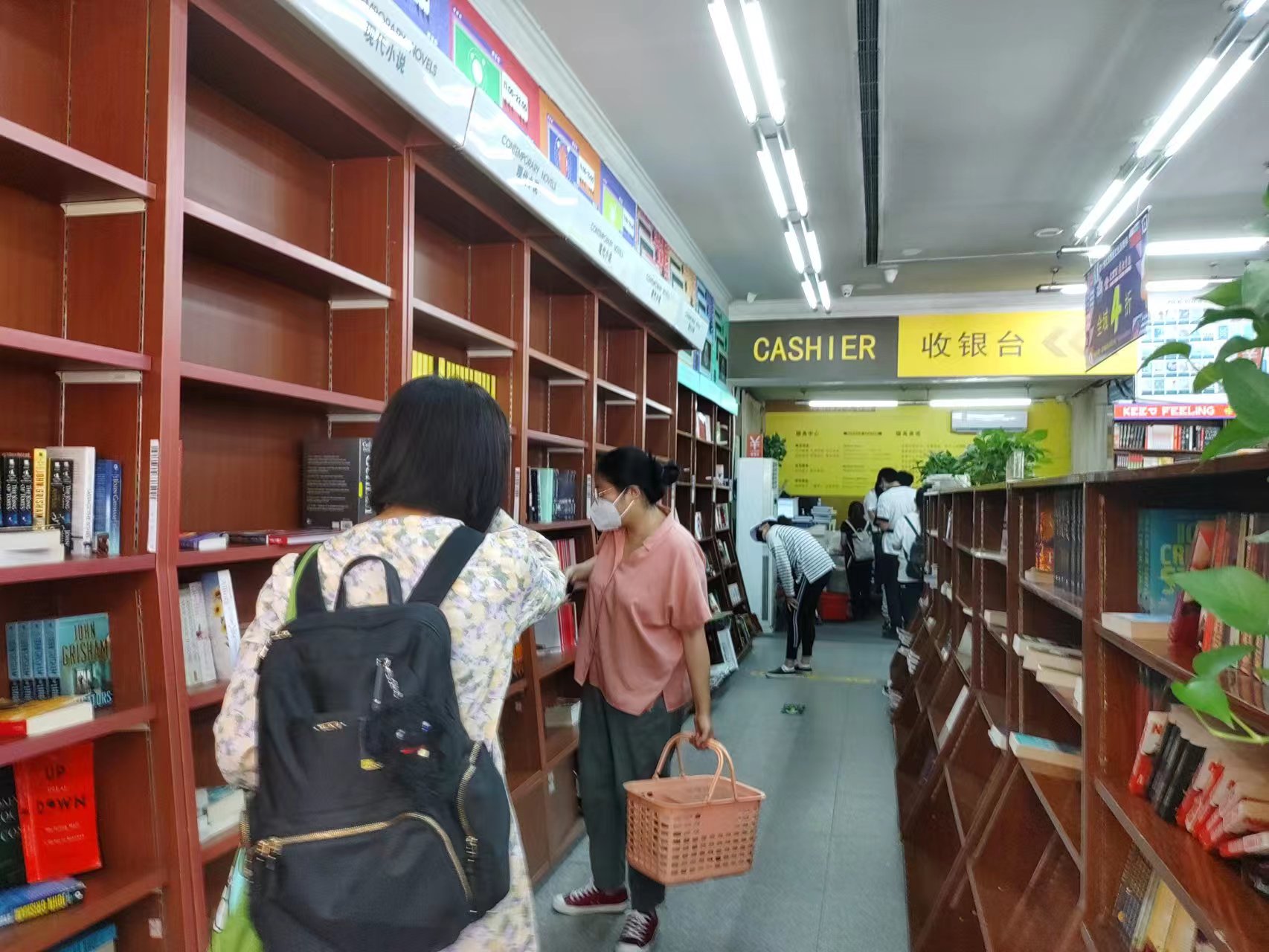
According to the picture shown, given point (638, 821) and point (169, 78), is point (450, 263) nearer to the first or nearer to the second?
point (169, 78)

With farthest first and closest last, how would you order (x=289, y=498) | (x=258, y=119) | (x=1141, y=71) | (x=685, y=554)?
(x=1141, y=71)
(x=685, y=554)
(x=289, y=498)
(x=258, y=119)

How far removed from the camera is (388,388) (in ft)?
8.64

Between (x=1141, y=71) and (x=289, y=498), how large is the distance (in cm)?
465

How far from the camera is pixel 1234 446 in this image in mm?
901

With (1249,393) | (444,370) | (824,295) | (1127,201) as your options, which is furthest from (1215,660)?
(824,295)

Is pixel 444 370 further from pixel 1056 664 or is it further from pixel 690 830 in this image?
pixel 1056 664

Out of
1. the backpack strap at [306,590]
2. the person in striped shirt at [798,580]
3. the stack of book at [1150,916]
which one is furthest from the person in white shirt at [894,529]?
the backpack strap at [306,590]

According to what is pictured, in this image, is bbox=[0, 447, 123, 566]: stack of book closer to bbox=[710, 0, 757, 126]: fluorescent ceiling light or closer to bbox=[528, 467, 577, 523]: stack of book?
bbox=[528, 467, 577, 523]: stack of book

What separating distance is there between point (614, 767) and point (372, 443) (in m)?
1.69

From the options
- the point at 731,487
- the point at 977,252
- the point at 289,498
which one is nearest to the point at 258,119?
the point at 289,498

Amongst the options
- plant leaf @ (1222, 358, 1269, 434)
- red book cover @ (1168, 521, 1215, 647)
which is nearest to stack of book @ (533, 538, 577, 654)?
red book cover @ (1168, 521, 1215, 647)

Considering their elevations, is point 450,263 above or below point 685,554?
above

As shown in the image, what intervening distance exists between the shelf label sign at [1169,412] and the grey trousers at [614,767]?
6.64 m

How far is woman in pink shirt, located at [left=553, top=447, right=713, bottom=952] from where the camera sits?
281 cm
